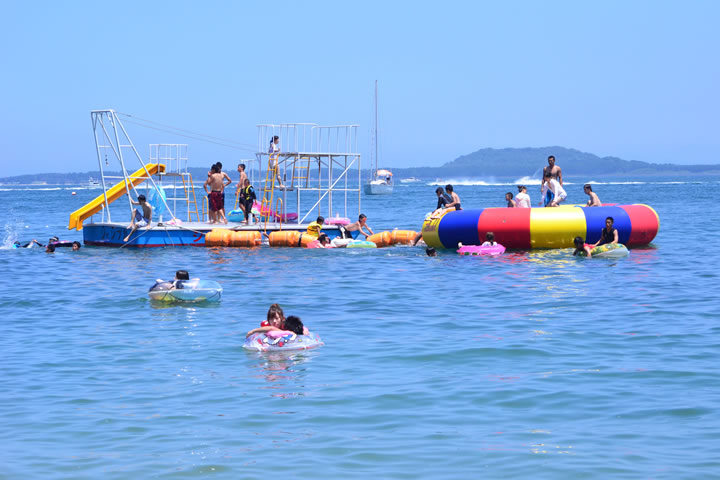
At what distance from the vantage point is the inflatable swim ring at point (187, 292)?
53.8 feet

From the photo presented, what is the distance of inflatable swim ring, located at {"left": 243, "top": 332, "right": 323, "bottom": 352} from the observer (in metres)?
12.1

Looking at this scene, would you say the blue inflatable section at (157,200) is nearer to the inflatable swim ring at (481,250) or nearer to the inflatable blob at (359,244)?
the inflatable blob at (359,244)

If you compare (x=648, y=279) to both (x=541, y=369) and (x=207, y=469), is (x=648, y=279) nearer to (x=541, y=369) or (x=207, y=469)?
(x=541, y=369)

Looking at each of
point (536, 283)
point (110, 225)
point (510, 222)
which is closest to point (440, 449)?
point (536, 283)

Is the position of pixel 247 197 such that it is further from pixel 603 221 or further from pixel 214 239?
pixel 603 221

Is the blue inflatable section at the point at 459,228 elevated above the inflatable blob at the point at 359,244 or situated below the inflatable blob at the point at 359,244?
above

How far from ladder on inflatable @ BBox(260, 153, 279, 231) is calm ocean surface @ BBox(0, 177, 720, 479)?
8.71m

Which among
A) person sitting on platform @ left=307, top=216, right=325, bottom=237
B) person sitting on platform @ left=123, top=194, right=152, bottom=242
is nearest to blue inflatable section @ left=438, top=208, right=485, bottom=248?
person sitting on platform @ left=307, top=216, right=325, bottom=237

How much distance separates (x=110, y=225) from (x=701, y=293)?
61.3 ft

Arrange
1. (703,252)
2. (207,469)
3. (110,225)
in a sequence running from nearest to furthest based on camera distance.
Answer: (207,469)
(703,252)
(110,225)

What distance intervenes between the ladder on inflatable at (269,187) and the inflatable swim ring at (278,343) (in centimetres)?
1575

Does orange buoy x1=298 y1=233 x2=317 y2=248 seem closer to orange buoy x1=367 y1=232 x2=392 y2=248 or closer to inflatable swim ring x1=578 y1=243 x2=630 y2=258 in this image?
orange buoy x1=367 y1=232 x2=392 y2=248

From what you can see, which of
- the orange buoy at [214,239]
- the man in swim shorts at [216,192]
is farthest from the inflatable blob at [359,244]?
the man in swim shorts at [216,192]

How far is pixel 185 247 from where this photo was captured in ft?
90.7
